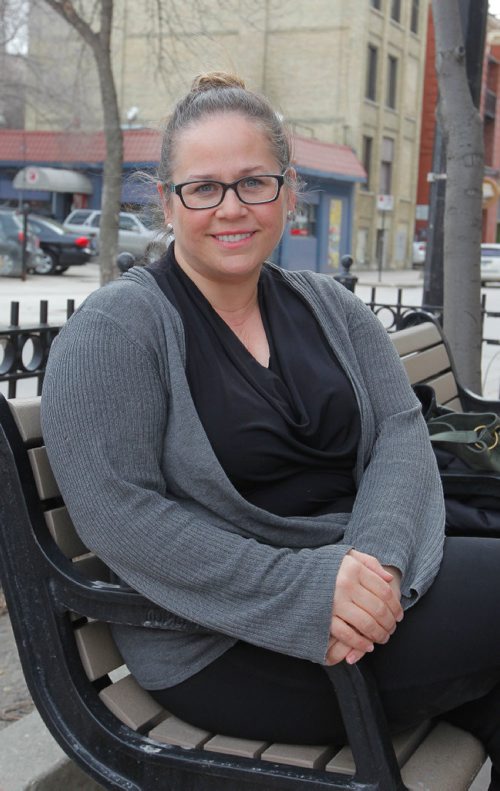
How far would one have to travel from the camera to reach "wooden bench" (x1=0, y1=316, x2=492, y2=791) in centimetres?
184

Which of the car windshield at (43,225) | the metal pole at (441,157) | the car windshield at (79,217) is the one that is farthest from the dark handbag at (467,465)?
the car windshield at (79,217)

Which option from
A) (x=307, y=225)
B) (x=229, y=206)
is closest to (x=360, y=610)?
(x=229, y=206)

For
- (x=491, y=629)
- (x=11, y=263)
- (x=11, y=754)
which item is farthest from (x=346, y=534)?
(x=11, y=263)

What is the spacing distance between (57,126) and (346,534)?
4269 cm

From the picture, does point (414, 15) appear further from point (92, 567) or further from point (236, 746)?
point (236, 746)

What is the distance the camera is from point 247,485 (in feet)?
6.66

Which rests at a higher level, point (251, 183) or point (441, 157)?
point (441, 157)

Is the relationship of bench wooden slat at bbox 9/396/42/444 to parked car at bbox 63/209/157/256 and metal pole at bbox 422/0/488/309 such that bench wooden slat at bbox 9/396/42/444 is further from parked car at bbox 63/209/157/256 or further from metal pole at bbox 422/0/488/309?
parked car at bbox 63/209/157/256

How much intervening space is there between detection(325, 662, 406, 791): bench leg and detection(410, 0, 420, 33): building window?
46.1 meters

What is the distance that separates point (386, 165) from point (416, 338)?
42.5 meters

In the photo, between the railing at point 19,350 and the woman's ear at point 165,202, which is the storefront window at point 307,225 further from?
the woman's ear at point 165,202

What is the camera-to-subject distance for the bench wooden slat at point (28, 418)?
6.36 ft

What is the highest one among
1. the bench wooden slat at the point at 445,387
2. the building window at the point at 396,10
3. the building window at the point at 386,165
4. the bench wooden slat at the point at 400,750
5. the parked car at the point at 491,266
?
the building window at the point at 396,10

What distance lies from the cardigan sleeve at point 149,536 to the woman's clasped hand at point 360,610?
0.02m
